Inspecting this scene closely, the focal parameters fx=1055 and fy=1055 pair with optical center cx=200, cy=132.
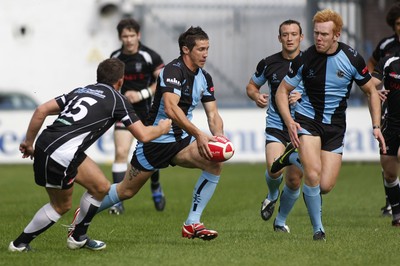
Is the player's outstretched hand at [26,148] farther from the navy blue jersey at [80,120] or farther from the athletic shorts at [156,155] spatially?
the athletic shorts at [156,155]

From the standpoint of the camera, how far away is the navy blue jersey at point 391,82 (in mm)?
11906

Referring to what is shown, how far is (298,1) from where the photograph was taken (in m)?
26.5

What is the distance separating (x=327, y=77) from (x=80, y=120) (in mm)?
2630

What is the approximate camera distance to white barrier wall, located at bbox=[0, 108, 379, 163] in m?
22.2

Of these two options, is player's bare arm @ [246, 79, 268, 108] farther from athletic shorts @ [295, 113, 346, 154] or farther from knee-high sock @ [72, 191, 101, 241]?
knee-high sock @ [72, 191, 101, 241]

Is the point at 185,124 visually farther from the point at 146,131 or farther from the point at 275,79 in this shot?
the point at 275,79

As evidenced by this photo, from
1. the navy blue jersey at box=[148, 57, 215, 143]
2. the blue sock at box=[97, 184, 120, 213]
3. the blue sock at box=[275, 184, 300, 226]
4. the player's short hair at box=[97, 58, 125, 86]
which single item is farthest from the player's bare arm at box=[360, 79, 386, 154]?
the blue sock at box=[97, 184, 120, 213]

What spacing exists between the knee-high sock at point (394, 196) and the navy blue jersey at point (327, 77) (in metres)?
1.92

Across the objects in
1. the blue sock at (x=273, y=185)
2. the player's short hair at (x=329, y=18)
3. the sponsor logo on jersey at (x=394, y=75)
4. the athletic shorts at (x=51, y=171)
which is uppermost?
the player's short hair at (x=329, y=18)

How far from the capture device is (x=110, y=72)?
31.4 ft

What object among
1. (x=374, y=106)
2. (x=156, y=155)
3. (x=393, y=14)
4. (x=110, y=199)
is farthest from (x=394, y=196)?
(x=110, y=199)

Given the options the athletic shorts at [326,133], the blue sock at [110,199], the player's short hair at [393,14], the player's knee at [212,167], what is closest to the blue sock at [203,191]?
the player's knee at [212,167]

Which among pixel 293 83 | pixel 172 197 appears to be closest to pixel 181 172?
pixel 172 197

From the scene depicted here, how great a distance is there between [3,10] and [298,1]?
905 centimetres
